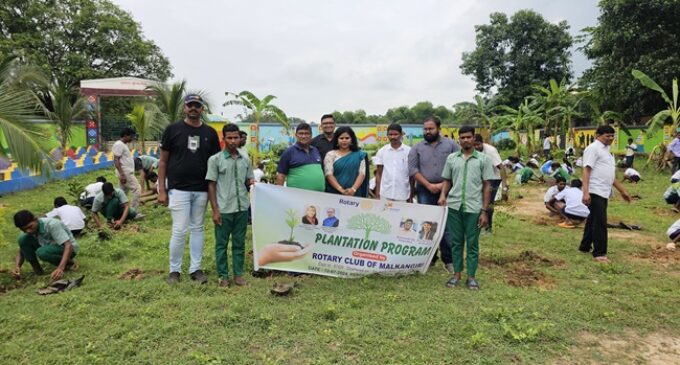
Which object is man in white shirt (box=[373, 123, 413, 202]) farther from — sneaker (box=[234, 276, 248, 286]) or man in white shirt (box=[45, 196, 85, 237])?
man in white shirt (box=[45, 196, 85, 237])

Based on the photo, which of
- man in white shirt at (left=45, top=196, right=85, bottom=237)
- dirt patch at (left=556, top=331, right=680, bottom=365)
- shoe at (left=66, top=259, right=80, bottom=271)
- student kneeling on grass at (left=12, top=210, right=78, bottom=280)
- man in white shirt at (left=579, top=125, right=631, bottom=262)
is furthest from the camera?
man in white shirt at (left=45, top=196, right=85, bottom=237)

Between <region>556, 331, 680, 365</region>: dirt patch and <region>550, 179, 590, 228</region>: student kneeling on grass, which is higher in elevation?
<region>550, 179, 590, 228</region>: student kneeling on grass

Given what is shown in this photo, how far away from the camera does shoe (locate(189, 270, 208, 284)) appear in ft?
14.6

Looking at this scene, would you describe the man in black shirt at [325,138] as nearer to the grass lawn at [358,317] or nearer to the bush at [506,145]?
the grass lawn at [358,317]

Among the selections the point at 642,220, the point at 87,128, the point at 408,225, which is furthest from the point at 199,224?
the point at 87,128

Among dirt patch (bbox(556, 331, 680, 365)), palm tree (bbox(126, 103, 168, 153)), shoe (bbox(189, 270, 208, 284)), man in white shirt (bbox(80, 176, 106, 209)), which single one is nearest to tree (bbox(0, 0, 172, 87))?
palm tree (bbox(126, 103, 168, 153))

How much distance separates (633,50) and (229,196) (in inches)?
766

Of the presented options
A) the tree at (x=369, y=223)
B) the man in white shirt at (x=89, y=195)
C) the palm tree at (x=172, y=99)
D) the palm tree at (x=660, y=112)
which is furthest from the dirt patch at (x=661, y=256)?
the palm tree at (x=172, y=99)

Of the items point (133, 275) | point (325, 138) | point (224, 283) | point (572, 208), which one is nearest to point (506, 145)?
point (572, 208)

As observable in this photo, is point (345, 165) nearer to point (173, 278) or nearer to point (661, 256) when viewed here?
point (173, 278)

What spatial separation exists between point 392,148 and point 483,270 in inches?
66.6

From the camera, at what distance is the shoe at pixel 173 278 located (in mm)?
4430

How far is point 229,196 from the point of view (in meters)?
4.32

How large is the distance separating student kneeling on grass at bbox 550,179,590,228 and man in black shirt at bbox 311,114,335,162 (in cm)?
473
